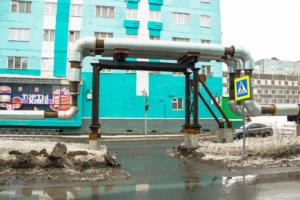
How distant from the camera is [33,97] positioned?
22.9 metres

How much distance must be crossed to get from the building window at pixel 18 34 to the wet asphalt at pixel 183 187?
23.1 meters

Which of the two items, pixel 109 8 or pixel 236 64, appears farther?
pixel 109 8

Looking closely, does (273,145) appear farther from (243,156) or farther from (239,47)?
(239,47)

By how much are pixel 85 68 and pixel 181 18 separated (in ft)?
42.4

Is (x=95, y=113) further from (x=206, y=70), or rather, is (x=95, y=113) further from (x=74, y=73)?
(x=206, y=70)

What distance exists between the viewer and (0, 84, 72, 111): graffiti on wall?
22.6 metres

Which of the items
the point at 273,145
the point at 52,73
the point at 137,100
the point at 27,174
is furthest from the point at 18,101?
the point at 273,145

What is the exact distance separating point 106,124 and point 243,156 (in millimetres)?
17914

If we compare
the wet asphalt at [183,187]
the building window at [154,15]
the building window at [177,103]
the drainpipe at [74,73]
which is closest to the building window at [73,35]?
the building window at [154,15]

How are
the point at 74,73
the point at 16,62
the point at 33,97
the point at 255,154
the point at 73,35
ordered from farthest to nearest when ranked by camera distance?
1. the point at 73,35
2. the point at 16,62
3. the point at 33,97
4. the point at 74,73
5. the point at 255,154

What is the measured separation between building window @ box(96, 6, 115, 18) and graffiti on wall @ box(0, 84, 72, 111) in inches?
371

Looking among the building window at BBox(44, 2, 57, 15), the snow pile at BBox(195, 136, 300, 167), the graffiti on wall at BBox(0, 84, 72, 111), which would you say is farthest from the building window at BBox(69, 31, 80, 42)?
the snow pile at BBox(195, 136, 300, 167)

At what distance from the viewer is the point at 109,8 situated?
2677 centimetres

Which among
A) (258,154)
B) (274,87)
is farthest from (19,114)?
(274,87)
